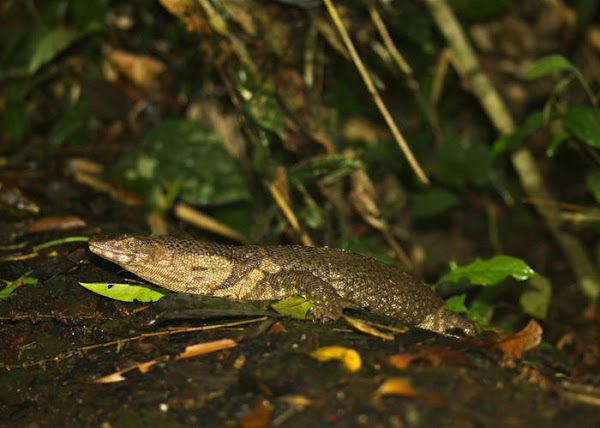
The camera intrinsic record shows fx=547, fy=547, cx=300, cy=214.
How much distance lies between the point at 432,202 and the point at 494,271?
3.42 metres

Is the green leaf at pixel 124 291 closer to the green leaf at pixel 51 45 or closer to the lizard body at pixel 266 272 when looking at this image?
the lizard body at pixel 266 272

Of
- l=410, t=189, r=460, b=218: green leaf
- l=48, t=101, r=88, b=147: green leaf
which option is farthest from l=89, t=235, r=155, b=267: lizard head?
l=410, t=189, r=460, b=218: green leaf

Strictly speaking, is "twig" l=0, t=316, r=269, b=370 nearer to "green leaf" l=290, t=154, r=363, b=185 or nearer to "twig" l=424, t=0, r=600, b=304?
"green leaf" l=290, t=154, r=363, b=185

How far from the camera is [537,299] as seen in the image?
484cm

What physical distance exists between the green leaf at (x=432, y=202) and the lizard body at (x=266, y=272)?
3326mm

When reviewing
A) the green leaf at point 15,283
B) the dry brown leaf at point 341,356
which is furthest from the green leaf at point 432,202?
the green leaf at point 15,283

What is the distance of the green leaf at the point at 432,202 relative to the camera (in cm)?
736

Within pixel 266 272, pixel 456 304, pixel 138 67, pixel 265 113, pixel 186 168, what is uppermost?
pixel 138 67

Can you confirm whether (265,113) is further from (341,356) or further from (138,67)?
(138,67)

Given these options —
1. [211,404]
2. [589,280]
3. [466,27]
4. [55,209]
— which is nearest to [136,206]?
A: [55,209]

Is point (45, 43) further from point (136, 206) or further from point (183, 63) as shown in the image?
point (136, 206)

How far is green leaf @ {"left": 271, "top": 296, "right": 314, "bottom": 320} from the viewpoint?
3494 millimetres

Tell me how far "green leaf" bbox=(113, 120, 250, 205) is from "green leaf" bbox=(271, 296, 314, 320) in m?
2.93

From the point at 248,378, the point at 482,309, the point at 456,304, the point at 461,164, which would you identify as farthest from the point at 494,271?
the point at 461,164
